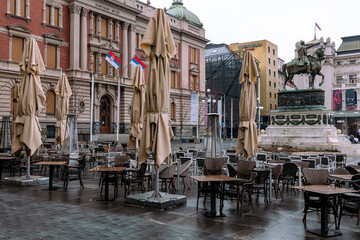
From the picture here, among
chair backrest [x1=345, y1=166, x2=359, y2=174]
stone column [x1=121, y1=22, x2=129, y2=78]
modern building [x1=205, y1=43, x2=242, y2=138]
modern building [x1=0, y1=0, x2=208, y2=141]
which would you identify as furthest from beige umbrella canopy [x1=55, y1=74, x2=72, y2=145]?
modern building [x1=205, y1=43, x2=242, y2=138]

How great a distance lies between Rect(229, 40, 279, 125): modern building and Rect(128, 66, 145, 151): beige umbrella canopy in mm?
63870

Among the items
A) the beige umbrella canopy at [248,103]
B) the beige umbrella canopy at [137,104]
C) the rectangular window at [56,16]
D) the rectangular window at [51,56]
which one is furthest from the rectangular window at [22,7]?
the beige umbrella canopy at [248,103]

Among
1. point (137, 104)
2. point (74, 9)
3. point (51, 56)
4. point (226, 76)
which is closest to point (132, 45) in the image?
point (74, 9)

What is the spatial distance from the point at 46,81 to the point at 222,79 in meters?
42.0

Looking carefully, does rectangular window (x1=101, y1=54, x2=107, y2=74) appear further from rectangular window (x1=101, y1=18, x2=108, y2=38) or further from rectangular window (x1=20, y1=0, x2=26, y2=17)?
rectangular window (x1=20, y1=0, x2=26, y2=17)

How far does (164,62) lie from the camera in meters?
7.89

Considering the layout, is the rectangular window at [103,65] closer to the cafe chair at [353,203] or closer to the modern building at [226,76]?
the modern building at [226,76]

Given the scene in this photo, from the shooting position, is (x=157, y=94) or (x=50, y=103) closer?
(x=157, y=94)

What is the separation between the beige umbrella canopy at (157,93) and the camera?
767cm

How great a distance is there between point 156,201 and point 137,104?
6.34 meters

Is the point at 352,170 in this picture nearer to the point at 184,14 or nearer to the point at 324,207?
the point at 324,207

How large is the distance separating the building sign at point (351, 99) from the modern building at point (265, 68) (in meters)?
17.2

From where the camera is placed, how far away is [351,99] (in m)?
63.1

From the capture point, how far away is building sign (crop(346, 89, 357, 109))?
62.7 meters
